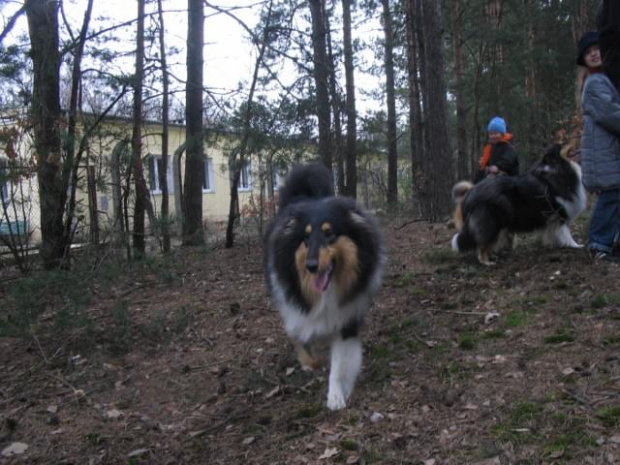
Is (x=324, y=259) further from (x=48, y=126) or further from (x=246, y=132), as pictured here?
(x=48, y=126)

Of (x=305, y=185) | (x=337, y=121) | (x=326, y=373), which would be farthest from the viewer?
(x=337, y=121)

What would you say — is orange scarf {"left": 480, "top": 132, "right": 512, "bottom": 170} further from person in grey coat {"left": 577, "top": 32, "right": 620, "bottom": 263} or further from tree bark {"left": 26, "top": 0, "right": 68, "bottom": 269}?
tree bark {"left": 26, "top": 0, "right": 68, "bottom": 269}

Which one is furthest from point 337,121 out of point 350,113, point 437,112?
point 437,112

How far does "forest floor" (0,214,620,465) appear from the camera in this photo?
298 cm

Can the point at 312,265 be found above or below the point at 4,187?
below

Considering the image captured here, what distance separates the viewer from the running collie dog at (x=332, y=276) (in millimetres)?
3578

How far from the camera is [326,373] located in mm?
4160

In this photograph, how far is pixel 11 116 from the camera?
271 inches

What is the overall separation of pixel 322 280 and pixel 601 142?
10.4 feet

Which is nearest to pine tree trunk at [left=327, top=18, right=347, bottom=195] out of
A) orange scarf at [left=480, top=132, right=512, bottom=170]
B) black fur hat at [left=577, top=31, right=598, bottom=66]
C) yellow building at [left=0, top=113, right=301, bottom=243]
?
yellow building at [left=0, top=113, right=301, bottom=243]

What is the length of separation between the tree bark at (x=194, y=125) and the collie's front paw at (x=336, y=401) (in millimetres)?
6047

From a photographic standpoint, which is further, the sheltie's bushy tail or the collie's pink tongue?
the sheltie's bushy tail

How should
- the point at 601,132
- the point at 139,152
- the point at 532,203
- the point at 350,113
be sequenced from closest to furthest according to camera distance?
the point at 601,132, the point at 532,203, the point at 139,152, the point at 350,113

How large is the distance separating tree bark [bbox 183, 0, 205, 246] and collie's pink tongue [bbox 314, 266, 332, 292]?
5.80m
